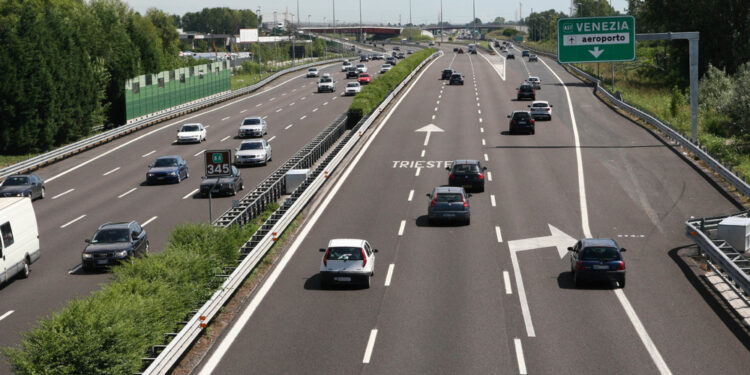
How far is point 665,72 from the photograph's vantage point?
360 feet

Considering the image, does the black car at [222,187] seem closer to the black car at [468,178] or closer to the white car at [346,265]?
the black car at [468,178]

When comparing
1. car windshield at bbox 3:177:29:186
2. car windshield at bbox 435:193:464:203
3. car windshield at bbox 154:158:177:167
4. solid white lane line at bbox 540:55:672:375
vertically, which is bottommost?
solid white lane line at bbox 540:55:672:375

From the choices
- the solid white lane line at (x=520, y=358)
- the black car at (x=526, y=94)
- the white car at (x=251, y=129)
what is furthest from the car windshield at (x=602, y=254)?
the black car at (x=526, y=94)

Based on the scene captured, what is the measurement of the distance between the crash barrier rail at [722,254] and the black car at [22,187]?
28922 millimetres

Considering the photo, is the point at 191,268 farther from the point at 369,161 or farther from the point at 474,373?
the point at 369,161

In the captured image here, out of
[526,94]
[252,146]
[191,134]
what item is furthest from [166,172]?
[526,94]

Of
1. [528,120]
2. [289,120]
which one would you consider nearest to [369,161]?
[528,120]

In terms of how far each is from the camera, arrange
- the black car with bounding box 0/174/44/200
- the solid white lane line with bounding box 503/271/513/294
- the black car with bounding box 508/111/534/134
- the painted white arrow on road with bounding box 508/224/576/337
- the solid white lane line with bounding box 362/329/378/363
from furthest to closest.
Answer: the black car with bounding box 508/111/534/134 → the black car with bounding box 0/174/44/200 → the painted white arrow on road with bounding box 508/224/576/337 → the solid white lane line with bounding box 503/271/513/294 → the solid white lane line with bounding box 362/329/378/363

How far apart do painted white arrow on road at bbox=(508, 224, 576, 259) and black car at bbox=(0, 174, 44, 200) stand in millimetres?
23202

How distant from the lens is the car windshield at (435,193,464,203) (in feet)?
107

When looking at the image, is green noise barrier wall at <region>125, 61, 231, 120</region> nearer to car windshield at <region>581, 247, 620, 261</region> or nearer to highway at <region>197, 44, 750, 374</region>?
highway at <region>197, 44, 750, 374</region>

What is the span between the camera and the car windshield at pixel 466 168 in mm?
39000

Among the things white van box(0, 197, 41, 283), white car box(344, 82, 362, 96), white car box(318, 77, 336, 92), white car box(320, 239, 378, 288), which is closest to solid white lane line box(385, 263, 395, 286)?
white car box(320, 239, 378, 288)

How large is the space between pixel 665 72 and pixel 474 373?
330 feet
